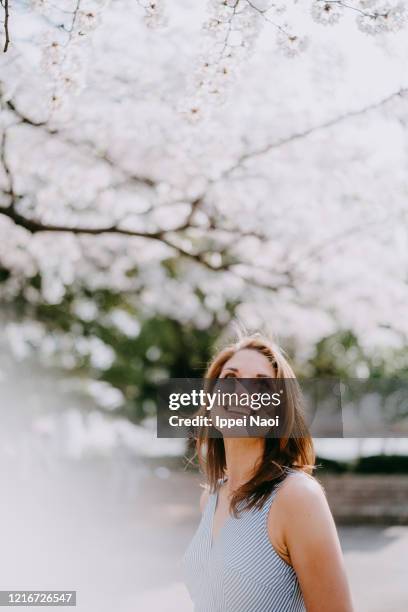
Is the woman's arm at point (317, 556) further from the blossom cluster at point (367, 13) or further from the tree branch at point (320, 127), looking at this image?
the tree branch at point (320, 127)

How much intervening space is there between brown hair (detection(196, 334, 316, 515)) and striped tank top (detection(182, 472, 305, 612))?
3 cm

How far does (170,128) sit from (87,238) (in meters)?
2.60

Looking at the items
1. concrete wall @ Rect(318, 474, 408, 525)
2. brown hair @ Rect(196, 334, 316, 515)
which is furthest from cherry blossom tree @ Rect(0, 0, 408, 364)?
concrete wall @ Rect(318, 474, 408, 525)

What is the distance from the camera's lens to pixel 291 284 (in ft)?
13.2

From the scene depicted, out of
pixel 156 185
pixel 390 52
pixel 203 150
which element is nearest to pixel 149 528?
pixel 156 185

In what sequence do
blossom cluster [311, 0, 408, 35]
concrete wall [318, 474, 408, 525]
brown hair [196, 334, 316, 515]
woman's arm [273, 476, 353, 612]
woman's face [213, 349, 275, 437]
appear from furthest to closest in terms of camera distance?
concrete wall [318, 474, 408, 525] → blossom cluster [311, 0, 408, 35] → woman's face [213, 349, 275, 437] → brown hair [196, 334, 316, 515] → woman's arm [273, 476, 353, 612]

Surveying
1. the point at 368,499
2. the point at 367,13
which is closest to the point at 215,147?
the point at 367,13

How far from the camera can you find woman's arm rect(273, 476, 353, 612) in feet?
2.81

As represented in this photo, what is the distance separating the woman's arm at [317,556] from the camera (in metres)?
0.86

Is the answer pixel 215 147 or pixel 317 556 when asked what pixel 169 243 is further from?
pixel 317 556

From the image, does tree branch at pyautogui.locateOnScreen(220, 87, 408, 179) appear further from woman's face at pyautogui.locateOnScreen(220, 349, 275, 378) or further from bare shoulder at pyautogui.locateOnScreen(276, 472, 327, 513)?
bare shoulder at pyautogui.locateOnScreen(276, 472, 327, 513)

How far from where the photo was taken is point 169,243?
2904 millimetres

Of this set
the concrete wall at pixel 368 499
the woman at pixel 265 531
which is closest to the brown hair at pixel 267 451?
the woman at pixel 265 531

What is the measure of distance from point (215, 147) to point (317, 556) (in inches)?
105
